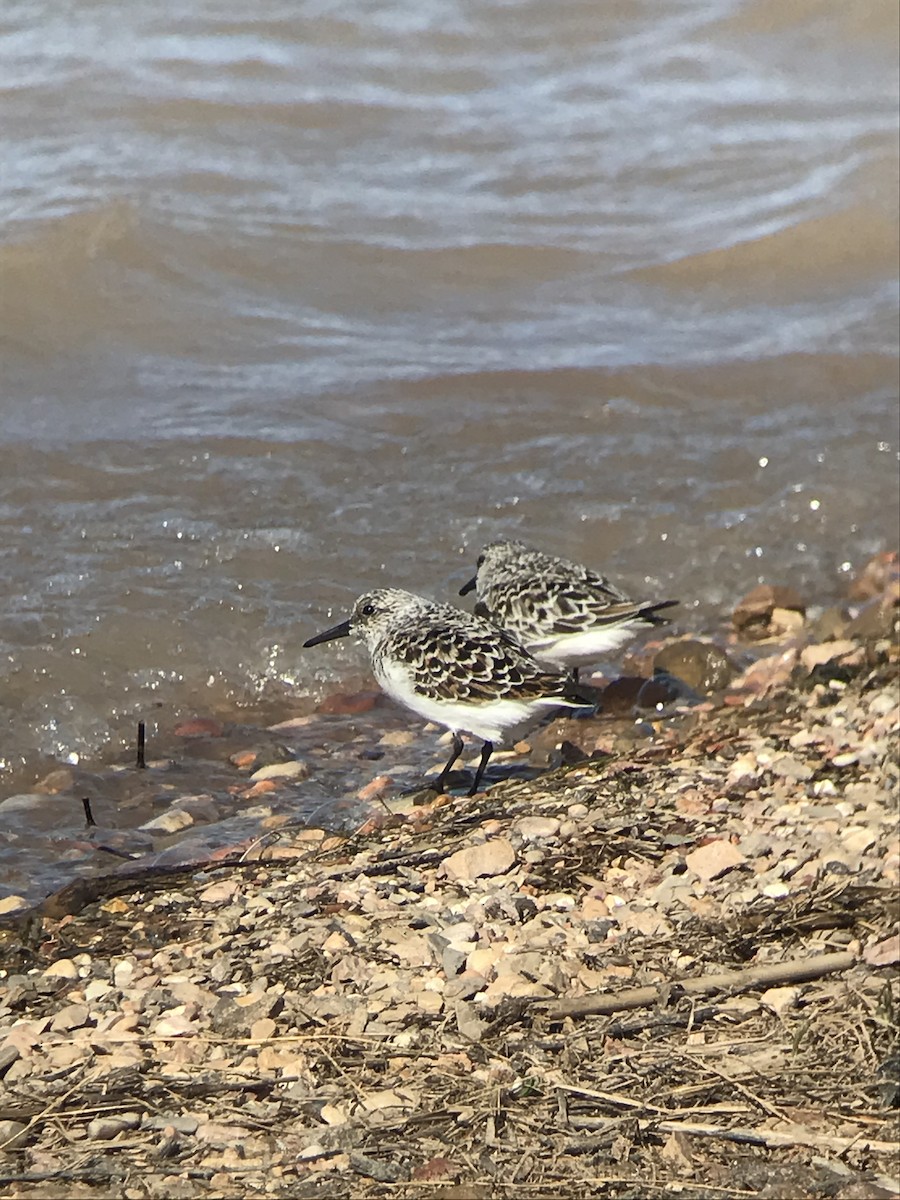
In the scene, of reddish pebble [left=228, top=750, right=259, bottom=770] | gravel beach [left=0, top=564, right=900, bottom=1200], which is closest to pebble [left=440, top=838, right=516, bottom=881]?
gravel beach [left=0, top=564, right=900, bottom=1200]

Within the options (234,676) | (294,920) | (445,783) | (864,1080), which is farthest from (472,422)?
(864,1080)

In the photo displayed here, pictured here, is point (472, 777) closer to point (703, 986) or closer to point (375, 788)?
point (375, 788)

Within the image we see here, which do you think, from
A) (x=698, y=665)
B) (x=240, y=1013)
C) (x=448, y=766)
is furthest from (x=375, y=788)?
(x=240, y=1013)

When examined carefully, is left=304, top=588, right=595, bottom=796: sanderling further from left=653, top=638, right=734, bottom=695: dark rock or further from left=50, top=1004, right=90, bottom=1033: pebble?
left=50, top=1004, right=90, bottom=1033: pebble

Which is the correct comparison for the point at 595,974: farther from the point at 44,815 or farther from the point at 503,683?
the point at 44,815

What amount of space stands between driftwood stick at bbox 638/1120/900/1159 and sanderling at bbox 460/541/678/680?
307cm

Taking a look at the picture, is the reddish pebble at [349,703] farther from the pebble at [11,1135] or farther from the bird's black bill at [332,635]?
the pebble at [11,1135]

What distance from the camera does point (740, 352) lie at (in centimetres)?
983

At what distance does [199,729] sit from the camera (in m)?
6.28

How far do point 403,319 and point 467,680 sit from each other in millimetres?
4963

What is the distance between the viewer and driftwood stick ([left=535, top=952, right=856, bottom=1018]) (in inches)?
143

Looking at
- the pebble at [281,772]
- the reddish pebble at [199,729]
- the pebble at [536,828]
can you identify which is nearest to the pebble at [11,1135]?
the pebble at [536,828]

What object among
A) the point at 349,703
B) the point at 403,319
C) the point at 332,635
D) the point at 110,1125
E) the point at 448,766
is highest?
the point at 403,319

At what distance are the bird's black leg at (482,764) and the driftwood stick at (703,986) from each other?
1.74 meters
